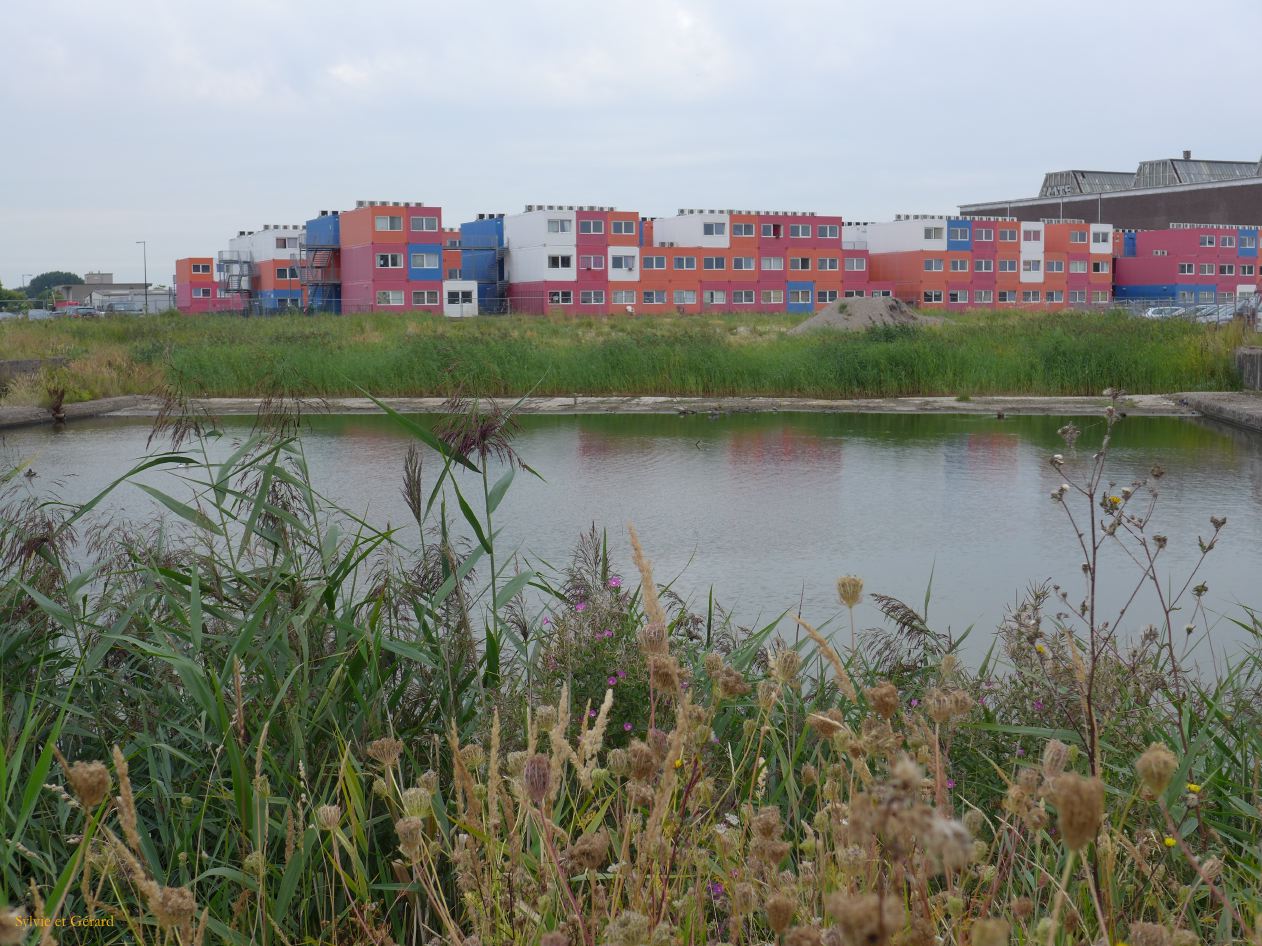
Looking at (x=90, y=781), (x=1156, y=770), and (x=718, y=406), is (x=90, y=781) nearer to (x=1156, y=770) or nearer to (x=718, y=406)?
(x=1156, y=770)

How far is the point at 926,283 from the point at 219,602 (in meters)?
62.5

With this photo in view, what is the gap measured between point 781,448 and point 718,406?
412cm

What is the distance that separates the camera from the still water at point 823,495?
263 inches

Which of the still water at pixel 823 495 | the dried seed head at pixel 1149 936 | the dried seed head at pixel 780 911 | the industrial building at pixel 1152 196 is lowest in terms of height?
the still water at pixel 823 495

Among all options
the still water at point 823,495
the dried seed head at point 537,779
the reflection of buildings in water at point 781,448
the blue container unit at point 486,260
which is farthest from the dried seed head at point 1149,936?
the blue container unit at point 486,260

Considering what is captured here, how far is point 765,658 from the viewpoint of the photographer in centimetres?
362

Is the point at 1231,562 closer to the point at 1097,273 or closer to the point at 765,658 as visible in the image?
the point at 765,658

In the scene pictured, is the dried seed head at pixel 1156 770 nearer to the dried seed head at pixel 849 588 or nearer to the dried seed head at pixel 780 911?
the dried seed head at pixel 780 911

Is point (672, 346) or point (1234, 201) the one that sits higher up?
point (1234, 201)

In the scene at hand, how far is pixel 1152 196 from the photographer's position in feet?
248

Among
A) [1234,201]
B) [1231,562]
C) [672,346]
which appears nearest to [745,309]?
[1234,201]

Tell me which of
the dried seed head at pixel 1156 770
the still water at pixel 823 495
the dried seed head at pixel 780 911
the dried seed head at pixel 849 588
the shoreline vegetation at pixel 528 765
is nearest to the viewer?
the dried seed head at pixel 1156 770

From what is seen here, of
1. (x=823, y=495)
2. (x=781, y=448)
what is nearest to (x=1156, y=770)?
(x=823, y=495)

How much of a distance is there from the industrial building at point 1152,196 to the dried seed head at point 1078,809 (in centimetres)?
7560
